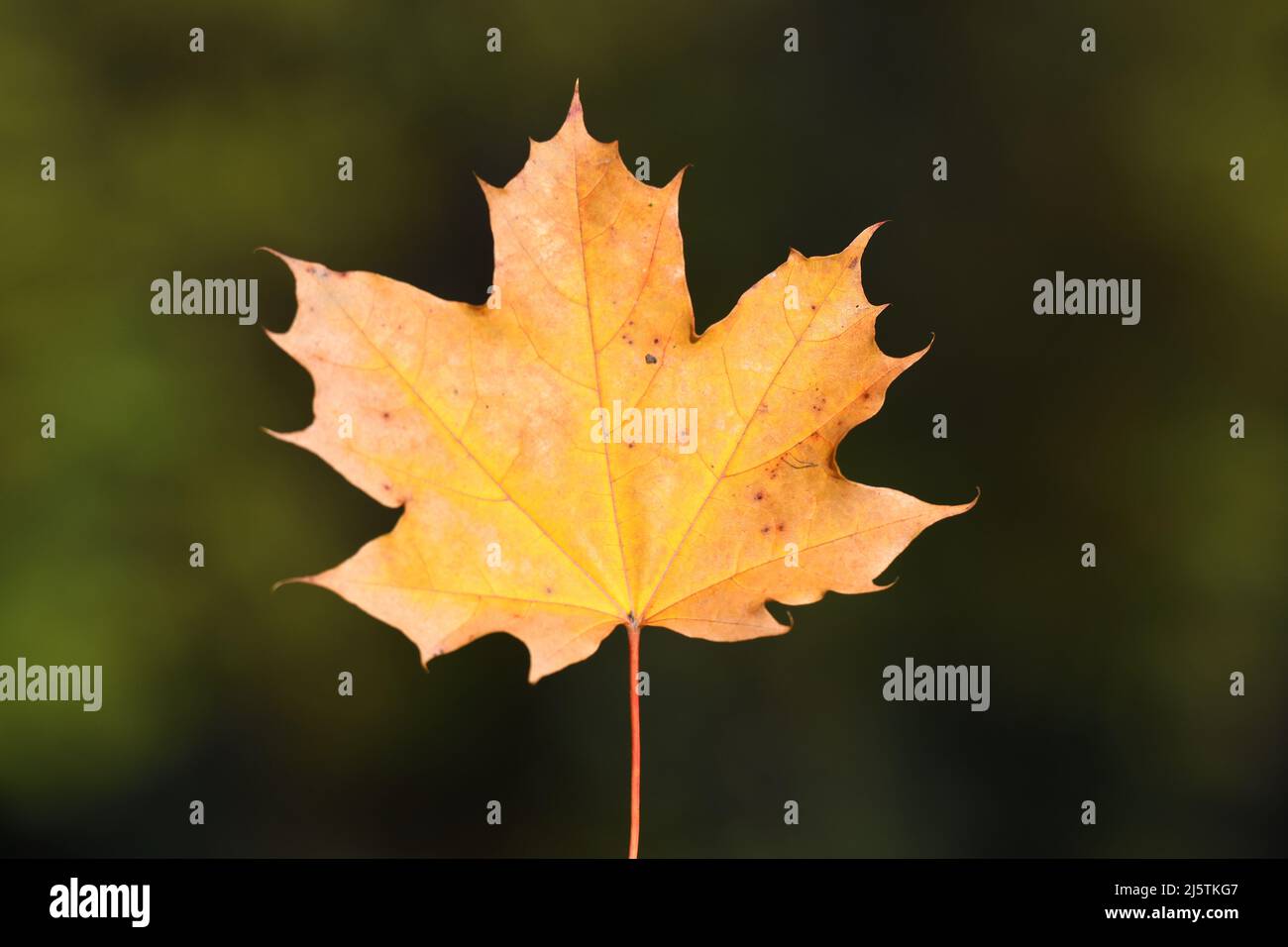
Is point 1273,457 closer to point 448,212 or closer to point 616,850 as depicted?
point 616,850

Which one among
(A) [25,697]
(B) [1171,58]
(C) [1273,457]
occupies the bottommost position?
(A) [25,697]

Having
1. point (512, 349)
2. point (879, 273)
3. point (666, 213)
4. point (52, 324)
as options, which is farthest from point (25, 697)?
point (879, 273)
